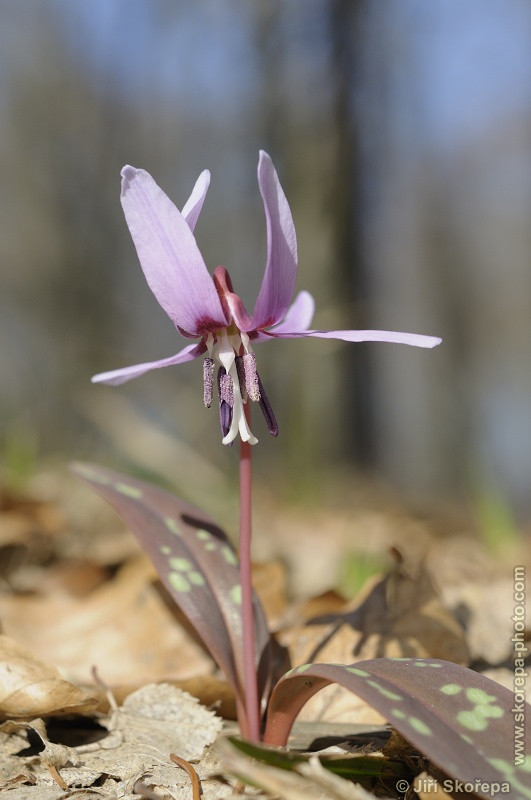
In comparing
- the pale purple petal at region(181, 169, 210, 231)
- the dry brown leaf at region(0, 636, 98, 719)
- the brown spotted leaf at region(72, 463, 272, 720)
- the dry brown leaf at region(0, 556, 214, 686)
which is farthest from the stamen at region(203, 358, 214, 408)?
the dry brown leaf at region(0, 556, 214, 686)

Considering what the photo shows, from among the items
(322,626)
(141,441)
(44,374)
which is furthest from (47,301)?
(322,626)

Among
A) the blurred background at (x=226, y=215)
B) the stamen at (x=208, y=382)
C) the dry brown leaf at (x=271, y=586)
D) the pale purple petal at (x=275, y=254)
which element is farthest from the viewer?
the blurred background at (x=226, y=215)

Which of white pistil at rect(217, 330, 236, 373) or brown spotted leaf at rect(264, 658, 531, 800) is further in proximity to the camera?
white pistil at rect(217, 330, 236, 373)

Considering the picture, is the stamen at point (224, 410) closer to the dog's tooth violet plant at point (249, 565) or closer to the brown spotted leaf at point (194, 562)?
the dog's tooth violet plant at point (249, 565)

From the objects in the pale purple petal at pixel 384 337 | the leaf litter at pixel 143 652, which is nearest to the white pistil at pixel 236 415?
the pale purple petal at pixel 384 337

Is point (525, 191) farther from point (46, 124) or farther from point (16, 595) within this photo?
point (16, 595)

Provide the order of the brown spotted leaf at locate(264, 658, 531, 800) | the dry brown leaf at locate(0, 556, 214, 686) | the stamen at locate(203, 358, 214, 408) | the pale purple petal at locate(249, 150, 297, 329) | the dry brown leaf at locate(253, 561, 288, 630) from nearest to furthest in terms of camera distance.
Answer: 1. the brown spotted leaf at locate(264, 658, 531, 800)
2. the pale purple petal at locate(249, 150, 297, 329)
3. the stamen at locate(203, 358, 214, 408)
4. the dry brown leaf at locate(0, 556, 214, 686)
5. the dry brown leaf at locate(253, 561, 288, 630)

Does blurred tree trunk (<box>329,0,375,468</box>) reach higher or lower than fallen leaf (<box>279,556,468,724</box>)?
higher

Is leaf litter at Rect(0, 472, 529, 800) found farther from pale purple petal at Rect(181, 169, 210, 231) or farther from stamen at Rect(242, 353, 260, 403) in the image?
pale purple petal at Rect(181, 169, 210, 231)
